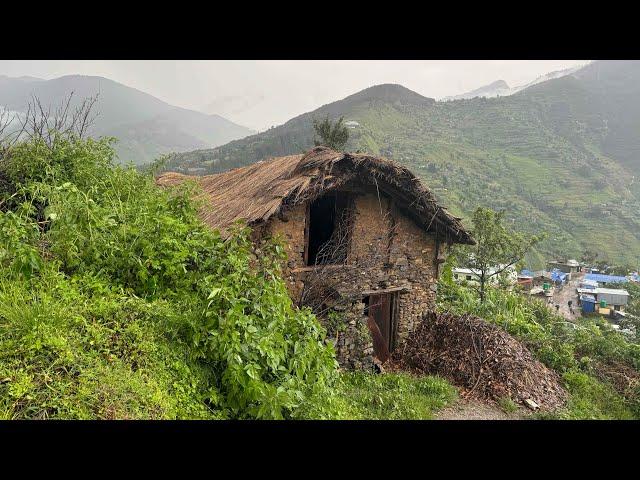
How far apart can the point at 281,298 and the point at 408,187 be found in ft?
14.8

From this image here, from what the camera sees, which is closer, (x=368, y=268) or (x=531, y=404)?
(x=531, y=404)

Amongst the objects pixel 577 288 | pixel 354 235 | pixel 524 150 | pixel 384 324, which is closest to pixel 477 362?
pixel 384 324

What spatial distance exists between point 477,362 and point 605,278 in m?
35.7

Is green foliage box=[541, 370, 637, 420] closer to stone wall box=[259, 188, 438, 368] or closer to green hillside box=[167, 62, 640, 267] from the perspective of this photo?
stone wall box=[259, 188, 438, 368]

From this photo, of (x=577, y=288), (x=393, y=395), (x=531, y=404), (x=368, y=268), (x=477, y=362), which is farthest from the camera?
(x=577, y=288)

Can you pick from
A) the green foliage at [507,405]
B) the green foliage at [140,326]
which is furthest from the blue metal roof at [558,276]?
the green foliage at [140,326]

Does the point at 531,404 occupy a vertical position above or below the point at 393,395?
below

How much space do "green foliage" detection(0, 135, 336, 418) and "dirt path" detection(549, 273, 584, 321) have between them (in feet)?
104

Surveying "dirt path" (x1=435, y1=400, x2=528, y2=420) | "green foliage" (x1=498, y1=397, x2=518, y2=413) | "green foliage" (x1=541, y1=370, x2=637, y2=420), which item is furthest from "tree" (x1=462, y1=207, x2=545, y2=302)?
"dirt path" (x1=435, y1=400, x2=528, y2=420)

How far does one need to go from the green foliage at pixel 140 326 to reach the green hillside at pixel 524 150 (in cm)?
2831

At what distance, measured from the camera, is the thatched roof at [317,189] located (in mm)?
6586

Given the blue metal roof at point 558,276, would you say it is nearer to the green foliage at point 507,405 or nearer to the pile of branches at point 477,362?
the pile of branches at point 477,362

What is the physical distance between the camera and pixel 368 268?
8.08 meters

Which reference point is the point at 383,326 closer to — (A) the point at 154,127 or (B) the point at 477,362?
(B) the point at 477,362
